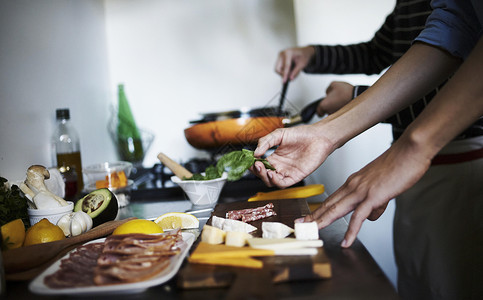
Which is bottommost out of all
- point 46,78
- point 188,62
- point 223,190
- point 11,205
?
point 223,190

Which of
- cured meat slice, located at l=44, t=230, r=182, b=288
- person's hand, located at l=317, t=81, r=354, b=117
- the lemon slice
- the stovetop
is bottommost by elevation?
the stovetop

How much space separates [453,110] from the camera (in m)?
0.70

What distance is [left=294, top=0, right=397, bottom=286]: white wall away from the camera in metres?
2.06

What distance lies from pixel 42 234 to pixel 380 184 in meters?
0.65

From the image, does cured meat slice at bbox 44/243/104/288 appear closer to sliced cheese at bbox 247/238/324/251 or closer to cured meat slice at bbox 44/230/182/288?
cured meat slice at bbox 44/230/182/288

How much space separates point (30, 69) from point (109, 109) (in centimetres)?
92

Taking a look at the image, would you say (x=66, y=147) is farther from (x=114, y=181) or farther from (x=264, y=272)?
(x=264, y=272)

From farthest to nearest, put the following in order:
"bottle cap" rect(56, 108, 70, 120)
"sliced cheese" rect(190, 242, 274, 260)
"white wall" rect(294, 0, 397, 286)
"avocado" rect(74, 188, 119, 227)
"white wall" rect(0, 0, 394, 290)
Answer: "white wall" rect(0, 0, 394, 290) → "white wall" rect(294, 0, 397, 286) → "bottle cap" rect(56, 108, 70, 120) → "avocado" rect(74, 188, 119, 227) → "sliced cheese" rect(190, 242, 274, 260)

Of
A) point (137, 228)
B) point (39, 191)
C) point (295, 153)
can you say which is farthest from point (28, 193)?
→ point (295, 153)

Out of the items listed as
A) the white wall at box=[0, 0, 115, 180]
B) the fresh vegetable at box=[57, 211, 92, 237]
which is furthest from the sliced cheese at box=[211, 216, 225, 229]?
the white wall at box=[0, 0, 115, 180]

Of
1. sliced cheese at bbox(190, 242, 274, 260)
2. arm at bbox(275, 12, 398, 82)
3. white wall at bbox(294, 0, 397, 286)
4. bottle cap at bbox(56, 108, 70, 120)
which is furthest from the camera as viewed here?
white wall at bbox(294, 0, 397, 286)

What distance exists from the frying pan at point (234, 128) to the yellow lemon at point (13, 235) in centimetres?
76

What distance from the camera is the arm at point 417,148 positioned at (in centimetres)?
70

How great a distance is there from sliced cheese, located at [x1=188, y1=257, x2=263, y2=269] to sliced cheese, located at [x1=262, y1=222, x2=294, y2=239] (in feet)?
0.40
